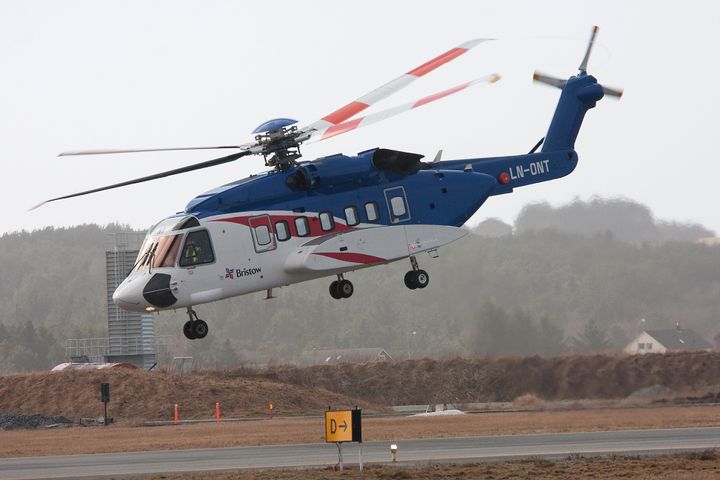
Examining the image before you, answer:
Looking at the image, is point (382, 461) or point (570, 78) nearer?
point (382, 461)

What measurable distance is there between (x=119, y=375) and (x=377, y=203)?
120 ft

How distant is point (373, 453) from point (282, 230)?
8.54 m

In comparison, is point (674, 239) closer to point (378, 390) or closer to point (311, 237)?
point (378, 390)

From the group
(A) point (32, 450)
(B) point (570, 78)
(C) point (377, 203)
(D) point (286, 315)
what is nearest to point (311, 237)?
(C) point (377, 203)

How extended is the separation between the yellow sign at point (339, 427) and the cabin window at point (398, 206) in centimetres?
619

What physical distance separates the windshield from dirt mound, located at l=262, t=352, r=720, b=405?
1076 inches

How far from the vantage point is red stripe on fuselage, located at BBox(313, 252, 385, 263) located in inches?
1248

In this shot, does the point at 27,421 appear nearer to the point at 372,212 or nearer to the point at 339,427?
the point at 372,212

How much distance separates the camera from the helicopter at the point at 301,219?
99.0 feet

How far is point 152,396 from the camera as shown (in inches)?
2467

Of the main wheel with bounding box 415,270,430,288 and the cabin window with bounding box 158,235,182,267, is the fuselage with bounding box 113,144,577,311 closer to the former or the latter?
the cabin window with bounding box 158,235,182,267

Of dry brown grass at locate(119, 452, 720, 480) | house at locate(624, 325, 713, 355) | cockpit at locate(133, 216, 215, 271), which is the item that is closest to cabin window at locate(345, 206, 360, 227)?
cockpit at locate(133, 216, 215, 271)

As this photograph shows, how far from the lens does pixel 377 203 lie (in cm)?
3269

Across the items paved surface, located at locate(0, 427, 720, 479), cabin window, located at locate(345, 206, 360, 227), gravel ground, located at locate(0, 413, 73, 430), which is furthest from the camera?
gravel ground, located at locate(0, 413, 73, 430)
